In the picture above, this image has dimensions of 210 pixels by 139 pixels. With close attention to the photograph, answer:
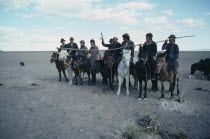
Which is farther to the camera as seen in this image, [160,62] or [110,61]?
[110,61]

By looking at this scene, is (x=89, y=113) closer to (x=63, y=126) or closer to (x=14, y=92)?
(x=63, y=126)

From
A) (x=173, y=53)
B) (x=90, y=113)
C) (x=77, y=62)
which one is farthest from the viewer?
(x=77, y=62)

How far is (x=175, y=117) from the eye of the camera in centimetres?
645

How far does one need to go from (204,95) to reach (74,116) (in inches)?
279

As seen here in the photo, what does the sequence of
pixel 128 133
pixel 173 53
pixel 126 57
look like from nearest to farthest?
pixel 128 133 → pixel 173 53 → pixel 126 57

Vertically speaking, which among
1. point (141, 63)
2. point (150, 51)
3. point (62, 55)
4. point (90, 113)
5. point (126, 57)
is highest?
point (150, 51)

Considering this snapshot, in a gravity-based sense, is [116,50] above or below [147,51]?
above

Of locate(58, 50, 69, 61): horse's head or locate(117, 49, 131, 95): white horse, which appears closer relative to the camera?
locate(117, 49, 131, 95): white horse

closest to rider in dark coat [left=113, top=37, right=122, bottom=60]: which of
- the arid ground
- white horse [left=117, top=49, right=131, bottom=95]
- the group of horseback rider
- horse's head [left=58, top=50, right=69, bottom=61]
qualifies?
the group of horseback rider

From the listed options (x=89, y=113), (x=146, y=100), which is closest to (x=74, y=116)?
(x=89, y=113)

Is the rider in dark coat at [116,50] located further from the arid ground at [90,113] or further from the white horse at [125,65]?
the arid ground at [90,113]

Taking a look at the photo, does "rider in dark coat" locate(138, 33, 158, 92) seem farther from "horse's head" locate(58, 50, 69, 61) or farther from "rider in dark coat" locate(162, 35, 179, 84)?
"horse's head" locate(58, 50, 69, 61)

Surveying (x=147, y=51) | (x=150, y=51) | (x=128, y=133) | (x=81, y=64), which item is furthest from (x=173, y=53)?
(x=81, y=64)

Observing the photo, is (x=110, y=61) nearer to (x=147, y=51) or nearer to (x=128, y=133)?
(x=147, y=51)
